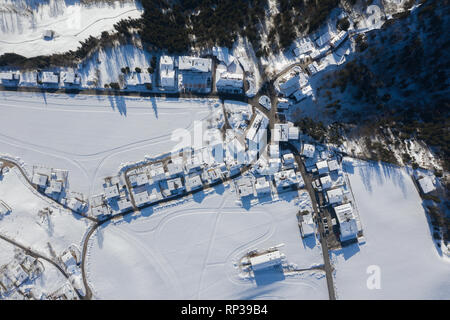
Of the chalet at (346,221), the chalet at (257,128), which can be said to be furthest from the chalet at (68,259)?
the chalet at (346,221)

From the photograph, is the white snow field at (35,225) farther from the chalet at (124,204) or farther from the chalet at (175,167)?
the chalet at (175,167)

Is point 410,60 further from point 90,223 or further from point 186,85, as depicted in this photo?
point 90,223

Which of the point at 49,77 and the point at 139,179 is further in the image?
the point at 139,179

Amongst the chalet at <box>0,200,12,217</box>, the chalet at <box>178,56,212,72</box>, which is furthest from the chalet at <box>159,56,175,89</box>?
the chalet at <box>0,200,12,217</box>

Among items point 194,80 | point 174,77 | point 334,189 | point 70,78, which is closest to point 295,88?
point 194,80

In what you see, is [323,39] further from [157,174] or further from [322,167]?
[157,174]
